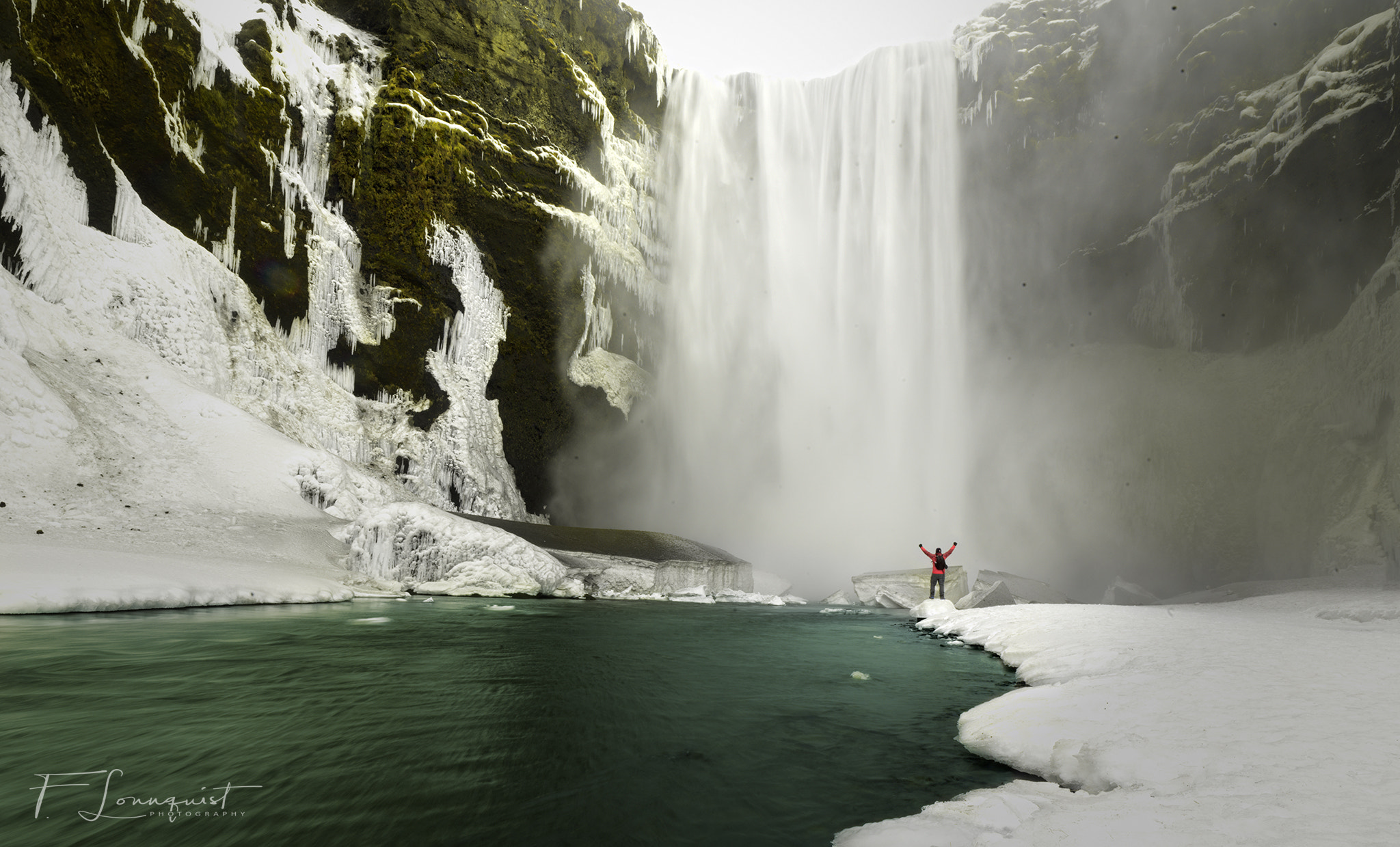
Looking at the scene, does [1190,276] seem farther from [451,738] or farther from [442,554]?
[451,738]

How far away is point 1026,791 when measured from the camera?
3.24 m

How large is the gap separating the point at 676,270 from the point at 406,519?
18.3 m

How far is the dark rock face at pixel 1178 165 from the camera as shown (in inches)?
762

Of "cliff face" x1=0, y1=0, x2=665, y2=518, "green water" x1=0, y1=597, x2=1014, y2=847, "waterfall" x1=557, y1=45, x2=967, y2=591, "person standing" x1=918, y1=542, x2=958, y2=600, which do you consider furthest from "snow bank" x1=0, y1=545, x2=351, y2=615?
"waterfall" x1=557, y1=45, x2=967, y2=591

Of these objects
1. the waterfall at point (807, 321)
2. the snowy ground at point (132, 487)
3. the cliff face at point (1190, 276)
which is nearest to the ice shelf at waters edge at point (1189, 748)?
the snowy ground at point (132, 487)

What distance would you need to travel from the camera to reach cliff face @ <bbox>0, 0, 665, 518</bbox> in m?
15.4

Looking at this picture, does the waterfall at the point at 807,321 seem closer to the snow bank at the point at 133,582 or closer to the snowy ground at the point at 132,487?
the snowy ground at the point at 132,487

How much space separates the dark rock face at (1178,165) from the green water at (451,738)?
2422 centimetres

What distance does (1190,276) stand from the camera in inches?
966

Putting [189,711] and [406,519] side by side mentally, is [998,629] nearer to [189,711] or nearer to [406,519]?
[189,711]

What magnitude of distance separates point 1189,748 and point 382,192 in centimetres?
2414

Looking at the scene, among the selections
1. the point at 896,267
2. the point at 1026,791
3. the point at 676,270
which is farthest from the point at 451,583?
the point at 896,267

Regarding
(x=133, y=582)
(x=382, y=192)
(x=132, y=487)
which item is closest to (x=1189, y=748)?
(x=133, y=582)

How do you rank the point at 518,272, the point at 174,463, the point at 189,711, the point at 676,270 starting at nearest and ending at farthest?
the point at 189,711, the point at 174,463, the point at 518,272, the point at 676,270
